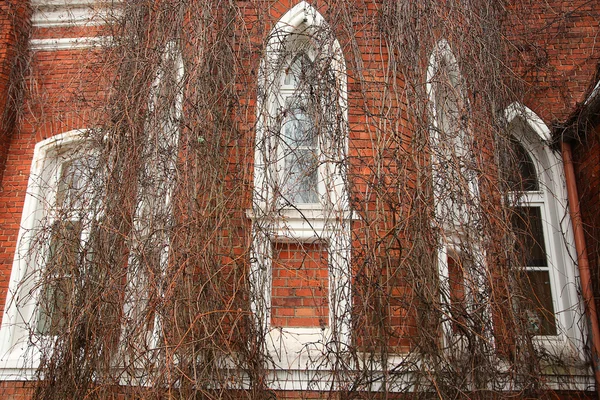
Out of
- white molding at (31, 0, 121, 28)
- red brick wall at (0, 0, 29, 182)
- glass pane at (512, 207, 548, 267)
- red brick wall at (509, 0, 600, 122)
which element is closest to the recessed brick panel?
glass pane at (512, 207, 548, 267)

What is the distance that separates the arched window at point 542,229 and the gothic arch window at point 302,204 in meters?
1.73

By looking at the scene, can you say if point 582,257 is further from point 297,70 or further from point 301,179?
point 297,70

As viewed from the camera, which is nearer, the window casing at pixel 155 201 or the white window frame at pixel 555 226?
the window casing at pixel 155 201

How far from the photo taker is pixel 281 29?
590 centimetres

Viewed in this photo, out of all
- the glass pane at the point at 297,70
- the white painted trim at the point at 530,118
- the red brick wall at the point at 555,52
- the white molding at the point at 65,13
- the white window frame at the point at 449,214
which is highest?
the white molding at the point at 65,13

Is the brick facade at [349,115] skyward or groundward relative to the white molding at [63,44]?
groundward

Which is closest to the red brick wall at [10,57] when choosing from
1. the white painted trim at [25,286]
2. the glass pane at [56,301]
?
the white painted trim at [25,286]

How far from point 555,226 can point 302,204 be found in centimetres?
294

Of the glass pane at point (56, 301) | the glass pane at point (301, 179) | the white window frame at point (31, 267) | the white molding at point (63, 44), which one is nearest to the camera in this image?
the glass pane at point (56, 301)

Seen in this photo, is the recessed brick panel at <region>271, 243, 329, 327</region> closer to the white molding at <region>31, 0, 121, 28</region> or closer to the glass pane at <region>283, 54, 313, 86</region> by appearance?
the glass pane at <region>283, 54, 313, 86</region>

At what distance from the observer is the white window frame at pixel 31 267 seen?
559 centimetres

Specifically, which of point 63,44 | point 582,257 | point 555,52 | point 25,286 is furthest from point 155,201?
point 555,52

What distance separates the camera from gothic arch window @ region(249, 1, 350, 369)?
4898 mm

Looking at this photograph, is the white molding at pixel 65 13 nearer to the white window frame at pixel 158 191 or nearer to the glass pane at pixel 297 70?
the white window frame at pixel 158 191
